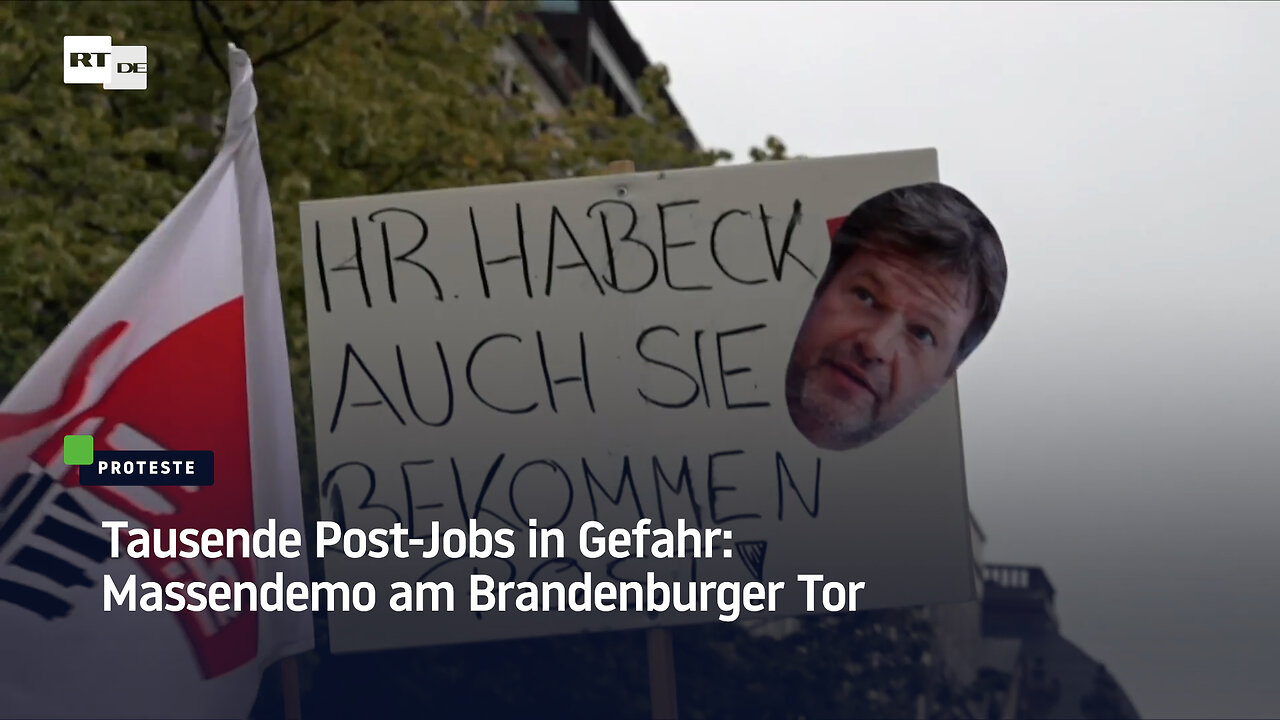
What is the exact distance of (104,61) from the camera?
1109 cm

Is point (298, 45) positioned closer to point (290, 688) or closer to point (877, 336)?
point (290, 688)

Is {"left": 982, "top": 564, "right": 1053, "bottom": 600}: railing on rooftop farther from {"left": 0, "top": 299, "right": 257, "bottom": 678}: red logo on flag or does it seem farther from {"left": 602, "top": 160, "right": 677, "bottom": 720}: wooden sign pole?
{"left": 0, "top": 299, "right": 257, "bottom": 678}: red logo on flag

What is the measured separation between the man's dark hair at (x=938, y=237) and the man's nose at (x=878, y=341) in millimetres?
150

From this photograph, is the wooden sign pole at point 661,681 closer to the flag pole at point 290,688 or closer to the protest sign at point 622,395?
the protest sign at point 622,395

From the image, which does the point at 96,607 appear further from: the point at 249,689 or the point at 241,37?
the point at 241,37

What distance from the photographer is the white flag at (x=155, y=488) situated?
4.62 m

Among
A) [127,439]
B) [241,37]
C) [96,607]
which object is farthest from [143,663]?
[241,37]

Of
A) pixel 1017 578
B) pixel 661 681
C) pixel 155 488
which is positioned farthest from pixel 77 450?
pixel 1017 578

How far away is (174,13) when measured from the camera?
13.6 m

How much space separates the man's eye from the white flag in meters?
1.53

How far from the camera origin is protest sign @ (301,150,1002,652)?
15.2 feet

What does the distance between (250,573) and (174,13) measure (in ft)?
31.0

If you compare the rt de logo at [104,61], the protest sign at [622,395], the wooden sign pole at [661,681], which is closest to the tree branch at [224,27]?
the rt de logo at [104,61]

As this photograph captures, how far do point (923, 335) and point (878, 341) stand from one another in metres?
0.10
